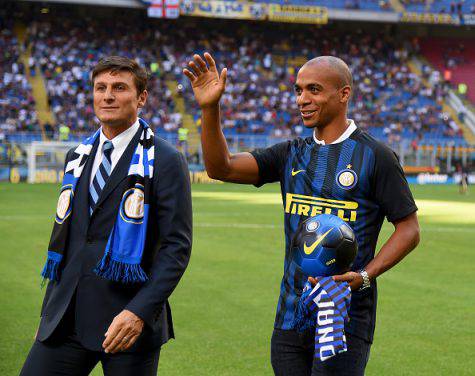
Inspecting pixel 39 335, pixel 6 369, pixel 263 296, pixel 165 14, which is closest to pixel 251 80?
pixel 165 14

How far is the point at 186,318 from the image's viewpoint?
9.40m

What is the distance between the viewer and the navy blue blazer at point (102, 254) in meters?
3.85

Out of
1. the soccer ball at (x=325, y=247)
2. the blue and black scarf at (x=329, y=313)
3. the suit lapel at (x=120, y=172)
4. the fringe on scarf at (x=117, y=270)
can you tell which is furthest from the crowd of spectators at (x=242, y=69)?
the blue and black scarf at (x=329, y=313)

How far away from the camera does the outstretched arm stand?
3947 millimetres

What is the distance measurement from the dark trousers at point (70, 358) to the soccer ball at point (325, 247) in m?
0.87

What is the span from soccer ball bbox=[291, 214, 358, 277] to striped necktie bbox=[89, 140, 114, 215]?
37.5 inches

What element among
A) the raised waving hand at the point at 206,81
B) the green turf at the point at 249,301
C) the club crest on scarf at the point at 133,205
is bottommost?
the green turf at the point at 249,301

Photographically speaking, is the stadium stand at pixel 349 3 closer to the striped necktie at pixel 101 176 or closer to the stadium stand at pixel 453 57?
the stadium stand at pixel 453 57

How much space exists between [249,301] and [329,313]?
7.02 metres

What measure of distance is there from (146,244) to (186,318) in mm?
5504

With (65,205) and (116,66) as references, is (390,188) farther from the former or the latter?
(65,205)

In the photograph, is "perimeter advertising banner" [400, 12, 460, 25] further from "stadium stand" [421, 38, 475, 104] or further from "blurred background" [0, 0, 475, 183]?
"stadium stand" [421, 38, 475, 104]

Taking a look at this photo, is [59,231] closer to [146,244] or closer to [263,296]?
[146,244]

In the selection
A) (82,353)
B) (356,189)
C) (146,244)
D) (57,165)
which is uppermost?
(356,189)
